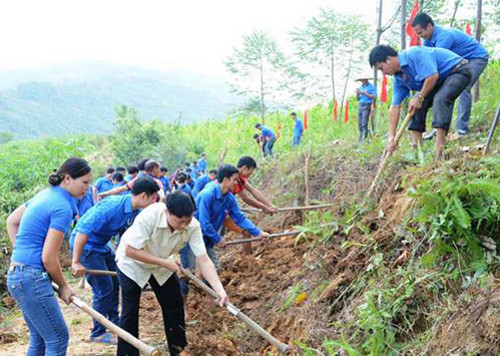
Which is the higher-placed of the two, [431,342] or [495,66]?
[495,66]

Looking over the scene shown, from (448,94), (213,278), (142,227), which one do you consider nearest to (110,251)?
(142,227)

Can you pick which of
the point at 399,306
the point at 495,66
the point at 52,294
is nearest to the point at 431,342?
the point at 399,306

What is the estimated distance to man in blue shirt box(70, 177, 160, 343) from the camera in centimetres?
458

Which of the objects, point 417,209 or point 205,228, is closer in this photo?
point 417,209

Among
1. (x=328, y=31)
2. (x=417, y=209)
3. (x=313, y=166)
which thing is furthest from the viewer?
(x=328, y=31)

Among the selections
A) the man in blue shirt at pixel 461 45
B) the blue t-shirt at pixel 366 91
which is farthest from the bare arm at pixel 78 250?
the blue t-shirt at pixel 366 91

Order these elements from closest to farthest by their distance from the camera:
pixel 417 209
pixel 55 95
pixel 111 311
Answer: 1. pixel 417 209
2. pixel 111 311
3. pixel 55 95

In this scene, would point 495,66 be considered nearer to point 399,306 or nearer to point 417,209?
point 417,209

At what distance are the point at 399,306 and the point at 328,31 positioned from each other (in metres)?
15.4

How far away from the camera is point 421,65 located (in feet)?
16.7

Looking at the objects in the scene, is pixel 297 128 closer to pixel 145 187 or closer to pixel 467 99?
pixel 467 99

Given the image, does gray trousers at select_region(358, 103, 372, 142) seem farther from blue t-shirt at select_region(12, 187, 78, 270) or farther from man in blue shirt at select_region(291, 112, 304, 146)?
blue t-shirt at select_region(12, 187, 78, 270)

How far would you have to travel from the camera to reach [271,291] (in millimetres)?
5582

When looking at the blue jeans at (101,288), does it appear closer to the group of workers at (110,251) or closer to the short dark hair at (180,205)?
the group of workers at (110,251)
